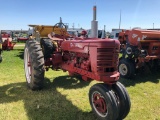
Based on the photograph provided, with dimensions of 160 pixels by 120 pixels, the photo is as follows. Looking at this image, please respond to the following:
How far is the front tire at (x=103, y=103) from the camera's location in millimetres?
3643

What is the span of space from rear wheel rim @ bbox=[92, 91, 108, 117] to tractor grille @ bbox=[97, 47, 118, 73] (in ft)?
1.51

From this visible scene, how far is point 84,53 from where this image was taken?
4559mm

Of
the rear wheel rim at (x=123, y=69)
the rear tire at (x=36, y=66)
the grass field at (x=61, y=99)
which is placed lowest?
the grass field at (x=61, y=99)

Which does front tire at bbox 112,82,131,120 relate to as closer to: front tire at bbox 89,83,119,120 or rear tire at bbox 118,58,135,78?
front tire at bbox 89,83,119,120

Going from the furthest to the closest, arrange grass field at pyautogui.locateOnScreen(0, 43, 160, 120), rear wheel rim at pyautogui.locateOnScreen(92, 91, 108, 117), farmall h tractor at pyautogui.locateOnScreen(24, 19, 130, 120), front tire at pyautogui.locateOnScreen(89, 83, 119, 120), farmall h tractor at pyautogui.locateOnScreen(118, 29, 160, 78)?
farmall h tractor at pyautogui.locateOnScreen(118, 29, 160, 78), grass field at pyautogui.locateOnScreen(0, 43, 160, 120), rear wheel rim at pyautogui.locateOnScreen(92, 91, 108, 117), farmall h tractor at pyautogui.locateOnScreen(24, 19, 130, 120), front tire at pyautogui.locateOnScreen(89, 83, 119, 120)

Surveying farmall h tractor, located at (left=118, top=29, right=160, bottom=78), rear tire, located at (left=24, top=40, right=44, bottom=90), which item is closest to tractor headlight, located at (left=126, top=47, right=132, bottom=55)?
farmall h tractor, located at (left=118, top=29, right=160, bottom=78)

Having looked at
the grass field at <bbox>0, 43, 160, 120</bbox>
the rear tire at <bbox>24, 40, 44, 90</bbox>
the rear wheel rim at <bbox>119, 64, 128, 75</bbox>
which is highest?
the rear tire at <bbox>24, 40, 44, 90</bbox>

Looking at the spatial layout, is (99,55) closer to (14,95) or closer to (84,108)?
(84,108)

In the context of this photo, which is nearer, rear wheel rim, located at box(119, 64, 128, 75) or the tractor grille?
the tractor grille

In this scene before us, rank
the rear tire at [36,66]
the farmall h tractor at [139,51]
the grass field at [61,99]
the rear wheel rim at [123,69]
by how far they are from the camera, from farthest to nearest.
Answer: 1. the rear wheel rim at [123,69]
2. the farmall h tractor at [139,51]
3. the rear tire at [36,66]
4. the grass field at [61,99]

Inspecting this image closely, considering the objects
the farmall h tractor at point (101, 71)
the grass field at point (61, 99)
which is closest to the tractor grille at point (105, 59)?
the farmall h tractor at point (101, 71)

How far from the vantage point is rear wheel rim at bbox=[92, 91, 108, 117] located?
387cm

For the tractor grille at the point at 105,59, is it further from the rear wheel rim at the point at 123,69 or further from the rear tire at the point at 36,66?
the rear wheel rim at the point at 123,69

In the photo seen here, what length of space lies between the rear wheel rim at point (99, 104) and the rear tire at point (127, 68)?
3403 millimetres
